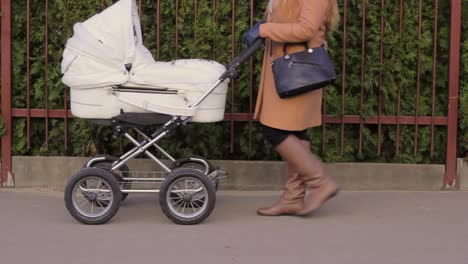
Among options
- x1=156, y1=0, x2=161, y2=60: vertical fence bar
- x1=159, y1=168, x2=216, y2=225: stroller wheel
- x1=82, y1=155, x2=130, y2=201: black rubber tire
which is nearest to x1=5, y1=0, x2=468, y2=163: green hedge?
x1=156, y1=0, x2=161, y2=60: vertical fence bar

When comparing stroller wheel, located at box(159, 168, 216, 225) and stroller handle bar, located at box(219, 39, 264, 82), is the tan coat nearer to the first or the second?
stroller handle bar, located at box(219, 39, 264, 82)

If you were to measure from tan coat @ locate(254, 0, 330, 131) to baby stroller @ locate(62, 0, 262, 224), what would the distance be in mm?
174

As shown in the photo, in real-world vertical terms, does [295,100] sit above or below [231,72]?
below

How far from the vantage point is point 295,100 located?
19.3ft

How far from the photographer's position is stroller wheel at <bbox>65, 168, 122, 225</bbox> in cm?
579

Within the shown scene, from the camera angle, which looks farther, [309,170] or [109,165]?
[109,165]

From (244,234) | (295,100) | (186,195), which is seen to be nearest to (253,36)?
(295,100)

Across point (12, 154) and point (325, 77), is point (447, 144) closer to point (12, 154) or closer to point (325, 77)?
point (325, 77)

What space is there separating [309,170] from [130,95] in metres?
1.38

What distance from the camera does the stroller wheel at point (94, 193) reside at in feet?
19.0

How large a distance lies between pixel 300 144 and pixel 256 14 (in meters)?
1.55

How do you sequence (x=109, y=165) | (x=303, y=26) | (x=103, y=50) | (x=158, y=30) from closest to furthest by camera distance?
(x=303, y=26) → (x=103, y=50) → (x=109, y=165) → (x=158, y=30)

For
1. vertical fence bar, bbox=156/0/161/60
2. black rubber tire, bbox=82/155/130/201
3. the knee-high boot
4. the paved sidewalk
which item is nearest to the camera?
the paved sidewalk

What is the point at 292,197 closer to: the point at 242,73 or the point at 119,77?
the point at 242,73
